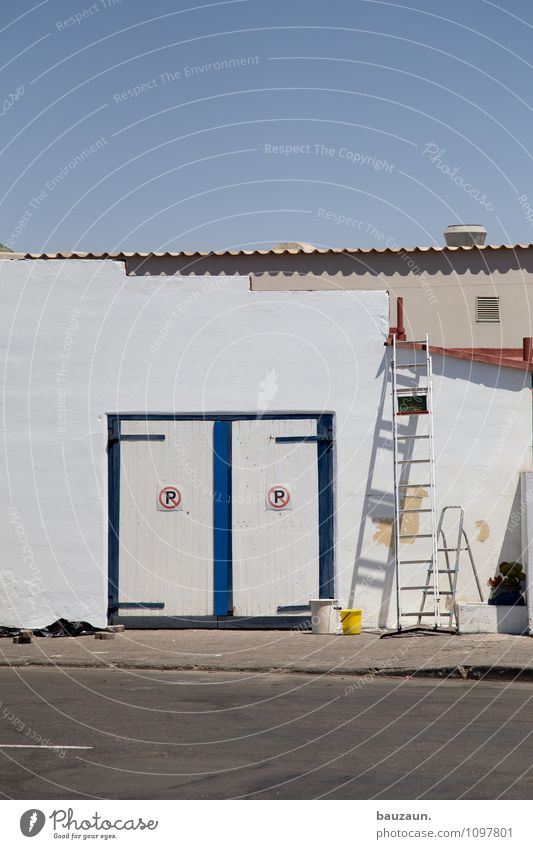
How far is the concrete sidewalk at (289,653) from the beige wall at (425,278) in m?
7.75

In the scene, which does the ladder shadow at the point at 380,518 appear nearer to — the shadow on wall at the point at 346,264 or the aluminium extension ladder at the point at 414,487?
the aluminium extension ladder at the point at 414,487

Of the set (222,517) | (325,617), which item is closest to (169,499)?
(222,517)

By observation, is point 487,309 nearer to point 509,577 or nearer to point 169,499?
point 509,577

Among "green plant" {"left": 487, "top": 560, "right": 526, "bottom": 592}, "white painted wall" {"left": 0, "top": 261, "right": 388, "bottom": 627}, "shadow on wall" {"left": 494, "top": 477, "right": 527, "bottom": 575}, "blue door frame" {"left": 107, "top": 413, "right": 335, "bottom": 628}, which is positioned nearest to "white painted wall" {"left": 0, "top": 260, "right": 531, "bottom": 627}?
"white painted wall" {"left": 0, "top": 261, "right": 388, "bottom": 627}

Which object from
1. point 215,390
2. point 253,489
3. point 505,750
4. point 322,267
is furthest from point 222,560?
point 505,750

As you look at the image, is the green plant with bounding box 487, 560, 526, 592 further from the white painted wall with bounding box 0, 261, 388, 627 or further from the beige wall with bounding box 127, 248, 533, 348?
the beige wall with bounding box 127, 248, 533, 348

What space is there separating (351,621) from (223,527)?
206 centimetres

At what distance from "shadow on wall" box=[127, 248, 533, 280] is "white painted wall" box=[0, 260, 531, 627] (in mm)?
5240

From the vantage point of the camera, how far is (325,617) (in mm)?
16781

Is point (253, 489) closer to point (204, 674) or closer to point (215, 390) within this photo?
point (215, 390)

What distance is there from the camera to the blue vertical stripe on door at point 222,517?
1727cm

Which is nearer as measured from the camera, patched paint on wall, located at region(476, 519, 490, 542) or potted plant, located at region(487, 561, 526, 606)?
potted plant, located at region(487, 561, 526, 606)

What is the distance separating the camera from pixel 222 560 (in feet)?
56.7

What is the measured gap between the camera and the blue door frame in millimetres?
17266
